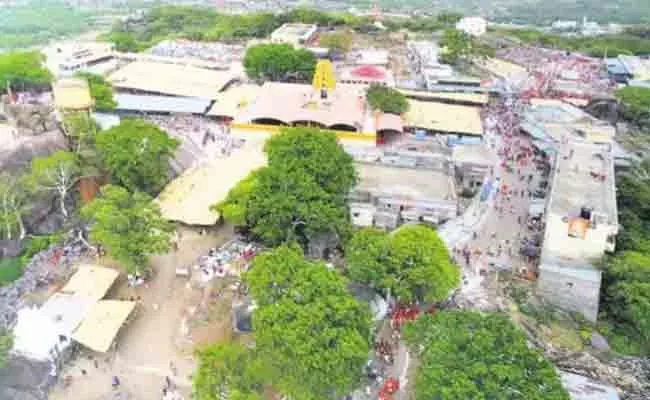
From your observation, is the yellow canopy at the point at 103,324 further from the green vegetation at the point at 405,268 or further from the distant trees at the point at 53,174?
the distant trees at the point at 53,174

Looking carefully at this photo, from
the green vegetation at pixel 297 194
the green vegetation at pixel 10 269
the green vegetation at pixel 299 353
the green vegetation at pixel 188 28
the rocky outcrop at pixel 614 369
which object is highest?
the green vegetation at pixel 188 28

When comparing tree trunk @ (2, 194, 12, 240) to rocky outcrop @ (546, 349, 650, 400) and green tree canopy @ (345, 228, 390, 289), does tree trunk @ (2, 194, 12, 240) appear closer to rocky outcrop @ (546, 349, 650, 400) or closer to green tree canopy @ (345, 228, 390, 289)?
green tree canopy @ (345, 228, 390, 289)

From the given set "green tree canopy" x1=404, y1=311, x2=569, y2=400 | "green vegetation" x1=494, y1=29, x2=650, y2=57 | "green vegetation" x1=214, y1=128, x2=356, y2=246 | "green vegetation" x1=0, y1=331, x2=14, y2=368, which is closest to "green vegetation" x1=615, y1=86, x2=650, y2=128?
"green vegetation" x1=494, y1=29, x2=650, y2=57

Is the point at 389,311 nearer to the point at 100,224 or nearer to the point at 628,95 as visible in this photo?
the point at 100,224

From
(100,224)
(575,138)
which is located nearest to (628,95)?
(575,138)

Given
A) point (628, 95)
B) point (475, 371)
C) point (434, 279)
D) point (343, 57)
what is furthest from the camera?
point (343, 57)

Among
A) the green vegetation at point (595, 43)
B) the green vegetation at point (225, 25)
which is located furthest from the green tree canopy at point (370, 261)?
the green vegetation at point (595, 43)
